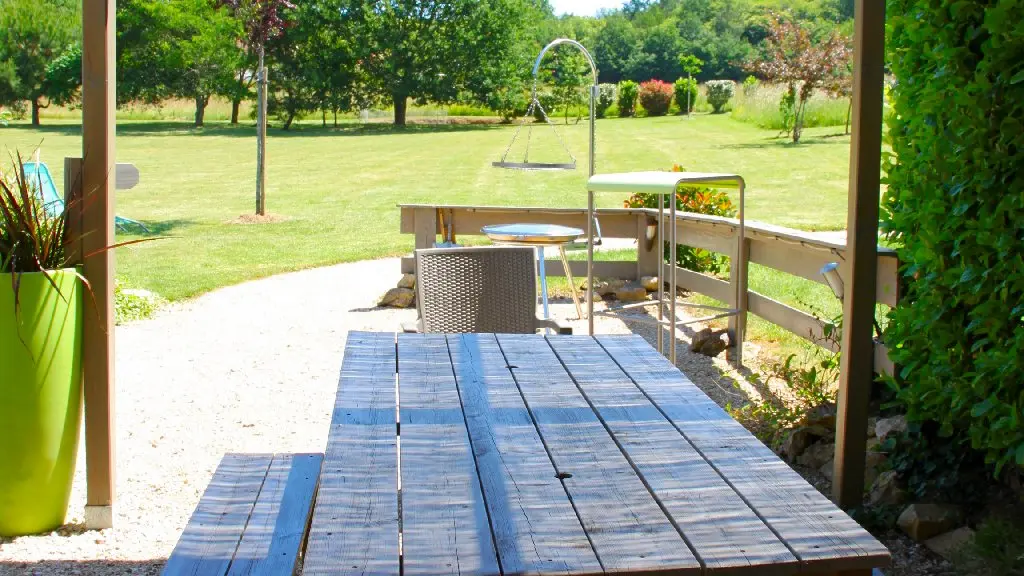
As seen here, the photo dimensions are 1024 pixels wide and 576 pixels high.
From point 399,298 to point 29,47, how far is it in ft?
117

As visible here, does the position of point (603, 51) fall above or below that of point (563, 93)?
above

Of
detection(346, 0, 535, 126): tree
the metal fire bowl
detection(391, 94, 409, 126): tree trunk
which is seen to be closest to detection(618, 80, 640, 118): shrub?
detection(346, 0, 535, 126): tree

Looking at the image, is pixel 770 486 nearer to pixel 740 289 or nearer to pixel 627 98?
pixel 740 289

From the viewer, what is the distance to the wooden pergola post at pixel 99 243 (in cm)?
309

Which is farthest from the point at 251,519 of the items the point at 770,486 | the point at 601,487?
the point at 770,486

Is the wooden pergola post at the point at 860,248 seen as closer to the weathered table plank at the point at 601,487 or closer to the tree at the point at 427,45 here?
the weathered table plank at the point at 601,487

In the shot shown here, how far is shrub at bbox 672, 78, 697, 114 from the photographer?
3775 cm

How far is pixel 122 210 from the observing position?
1448 cm

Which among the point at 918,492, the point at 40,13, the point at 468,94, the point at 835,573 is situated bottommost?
the point at 918,492

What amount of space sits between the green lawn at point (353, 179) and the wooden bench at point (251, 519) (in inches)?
69.9

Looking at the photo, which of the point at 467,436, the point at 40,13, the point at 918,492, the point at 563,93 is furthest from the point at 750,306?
the point at 40,13

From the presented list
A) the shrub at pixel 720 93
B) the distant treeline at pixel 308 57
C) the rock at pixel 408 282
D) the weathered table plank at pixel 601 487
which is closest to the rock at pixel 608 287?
the rock at pixel 408 282

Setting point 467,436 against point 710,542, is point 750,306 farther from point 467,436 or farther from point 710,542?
point 710,542

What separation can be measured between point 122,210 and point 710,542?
47.0 ft
